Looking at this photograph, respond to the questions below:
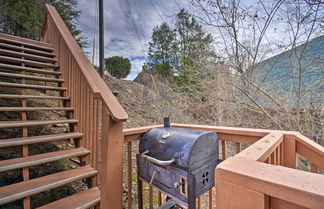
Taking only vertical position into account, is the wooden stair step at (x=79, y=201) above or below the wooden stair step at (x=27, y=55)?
below

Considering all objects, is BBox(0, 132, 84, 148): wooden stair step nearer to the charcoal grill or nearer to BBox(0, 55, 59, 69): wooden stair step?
the charcoal grill

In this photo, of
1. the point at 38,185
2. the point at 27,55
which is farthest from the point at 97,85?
the point at 27,55

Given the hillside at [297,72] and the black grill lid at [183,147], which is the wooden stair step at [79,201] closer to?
the black grill lid at [183,147]

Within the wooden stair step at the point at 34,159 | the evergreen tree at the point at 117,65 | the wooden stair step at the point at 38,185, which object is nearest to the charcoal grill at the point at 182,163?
the wooden stair step at the point at 38,185

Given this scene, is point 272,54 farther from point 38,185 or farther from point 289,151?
→ point 38,185

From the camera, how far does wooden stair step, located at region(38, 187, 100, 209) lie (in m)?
1.54

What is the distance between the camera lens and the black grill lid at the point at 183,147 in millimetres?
1154

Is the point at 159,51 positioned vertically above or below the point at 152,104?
above

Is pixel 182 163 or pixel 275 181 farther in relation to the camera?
pixel 182 163

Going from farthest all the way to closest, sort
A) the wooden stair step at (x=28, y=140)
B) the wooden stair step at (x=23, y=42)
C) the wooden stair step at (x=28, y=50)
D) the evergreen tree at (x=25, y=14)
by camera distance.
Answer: the evergreen tree at (x=25, y=14)
the wooden stair step at (x=23, y=42)
the wooden stair step at (x=28, y=50)
the wooden stair step at (x=28, y=140)

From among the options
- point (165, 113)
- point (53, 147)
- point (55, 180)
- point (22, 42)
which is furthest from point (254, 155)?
point (165, 113)

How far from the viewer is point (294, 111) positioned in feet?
10.2

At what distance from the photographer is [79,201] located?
162cm

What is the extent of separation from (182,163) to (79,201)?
1.23m
